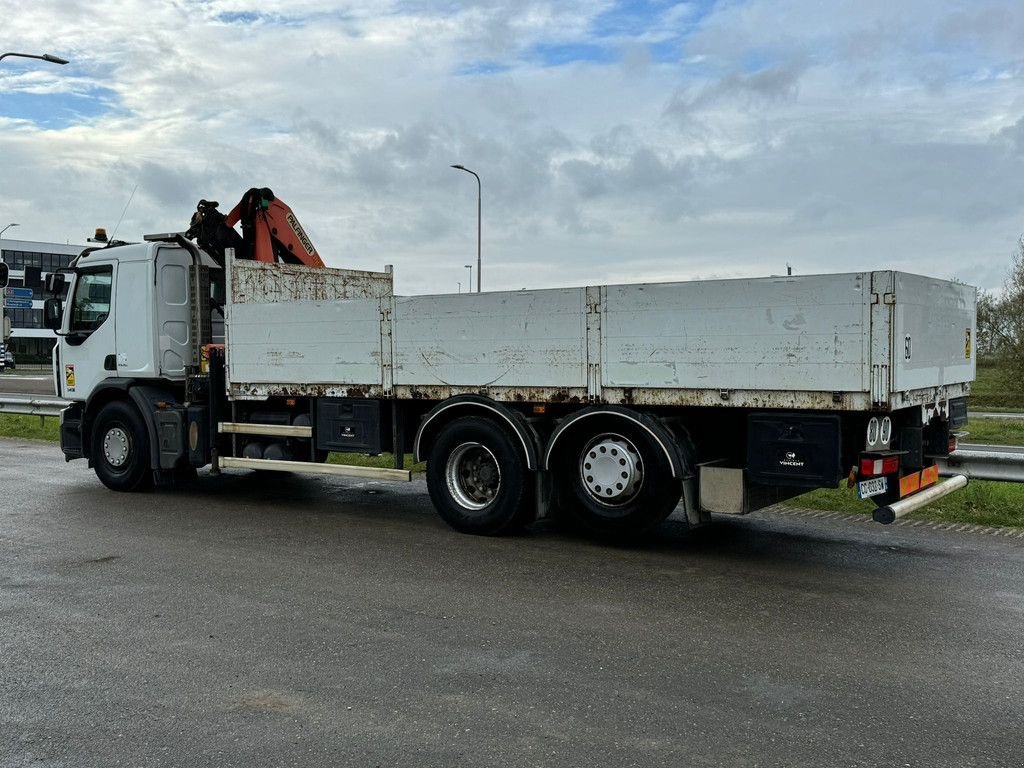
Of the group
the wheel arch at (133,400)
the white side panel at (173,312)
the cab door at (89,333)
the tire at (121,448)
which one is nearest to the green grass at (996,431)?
the white side panel at (173,312)

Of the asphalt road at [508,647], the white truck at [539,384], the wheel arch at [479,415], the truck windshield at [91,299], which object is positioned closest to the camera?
the asphalt road at [508,647]

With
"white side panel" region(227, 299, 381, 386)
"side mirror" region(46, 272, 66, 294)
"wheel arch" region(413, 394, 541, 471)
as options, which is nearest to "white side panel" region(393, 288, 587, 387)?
"wheel arch" region(413, 394, 541, 471)

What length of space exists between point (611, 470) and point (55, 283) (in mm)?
7590

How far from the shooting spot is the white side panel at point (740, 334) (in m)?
6.64

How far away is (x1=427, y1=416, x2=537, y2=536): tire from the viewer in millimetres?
8266

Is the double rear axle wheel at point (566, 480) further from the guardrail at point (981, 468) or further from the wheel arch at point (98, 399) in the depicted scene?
the wheel arch at point (98, 399)

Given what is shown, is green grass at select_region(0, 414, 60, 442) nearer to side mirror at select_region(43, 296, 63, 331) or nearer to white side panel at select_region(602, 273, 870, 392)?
side mirror at select_region(43, 296, 63, 331)

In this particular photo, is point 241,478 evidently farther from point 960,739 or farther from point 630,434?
point 960,739

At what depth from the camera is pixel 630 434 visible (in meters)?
7.70

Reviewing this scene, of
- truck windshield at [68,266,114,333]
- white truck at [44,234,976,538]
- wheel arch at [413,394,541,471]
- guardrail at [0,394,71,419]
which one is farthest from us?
guardrail at [0,394,71,419]

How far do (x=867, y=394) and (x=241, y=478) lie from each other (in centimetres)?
849

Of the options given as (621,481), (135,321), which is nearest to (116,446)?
(135,321)

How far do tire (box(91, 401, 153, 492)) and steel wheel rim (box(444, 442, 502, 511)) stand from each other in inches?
161

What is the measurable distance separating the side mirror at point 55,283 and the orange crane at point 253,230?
1710 millimetres
